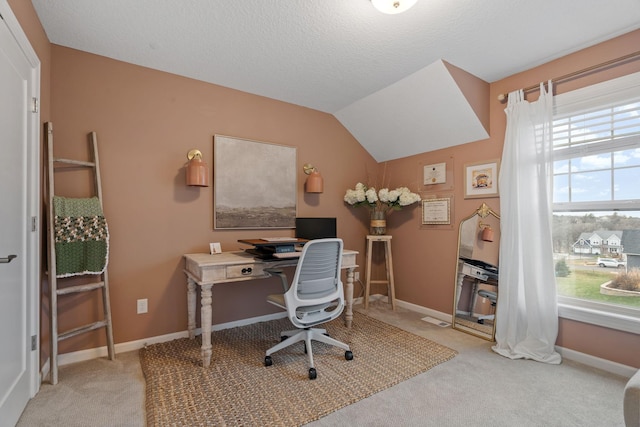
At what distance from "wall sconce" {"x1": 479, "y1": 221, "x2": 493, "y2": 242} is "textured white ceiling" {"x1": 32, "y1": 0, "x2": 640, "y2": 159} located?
4.65ft

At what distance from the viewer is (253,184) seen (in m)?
3.17

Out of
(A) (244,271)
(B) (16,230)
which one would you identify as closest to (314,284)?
(A) (244,271)

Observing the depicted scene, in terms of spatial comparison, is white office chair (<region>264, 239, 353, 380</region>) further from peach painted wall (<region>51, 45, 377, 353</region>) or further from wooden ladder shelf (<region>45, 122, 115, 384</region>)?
wooden ladder shelf (<region>45, 122, 115, 384</region>)

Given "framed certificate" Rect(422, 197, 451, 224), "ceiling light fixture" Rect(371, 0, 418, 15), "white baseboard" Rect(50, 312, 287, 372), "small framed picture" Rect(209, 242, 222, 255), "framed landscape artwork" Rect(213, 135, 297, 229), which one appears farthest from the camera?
"framed certificate" Rect(422, 197, 451, 224)

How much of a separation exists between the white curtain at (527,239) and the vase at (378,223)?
1.37 meters

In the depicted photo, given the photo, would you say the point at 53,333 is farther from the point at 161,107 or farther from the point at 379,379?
the point at 379,379

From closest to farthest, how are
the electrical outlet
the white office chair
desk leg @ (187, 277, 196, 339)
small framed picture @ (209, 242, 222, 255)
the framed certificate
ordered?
the white office chair < the electrical outlet < desk leg @ (187, 277, 196, 339) < small framed picture @ (209, 242, 222, 255) < the framed certificate

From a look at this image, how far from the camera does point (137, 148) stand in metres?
2.61

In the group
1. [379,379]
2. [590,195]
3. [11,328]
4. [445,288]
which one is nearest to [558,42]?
[590,195]

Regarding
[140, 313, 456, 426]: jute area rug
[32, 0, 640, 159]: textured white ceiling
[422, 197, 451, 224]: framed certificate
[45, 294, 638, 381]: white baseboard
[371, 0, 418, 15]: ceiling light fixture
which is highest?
[32, 0, 640, 159]: textured white ceiling

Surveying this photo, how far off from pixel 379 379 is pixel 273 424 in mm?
810

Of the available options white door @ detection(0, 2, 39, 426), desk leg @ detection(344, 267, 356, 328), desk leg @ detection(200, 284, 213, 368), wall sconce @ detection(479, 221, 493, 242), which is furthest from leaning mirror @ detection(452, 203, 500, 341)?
white door @ detection(0, 2, 39, 426)

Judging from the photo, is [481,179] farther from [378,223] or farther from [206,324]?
[206,324]

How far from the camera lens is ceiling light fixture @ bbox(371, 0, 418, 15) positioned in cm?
174
